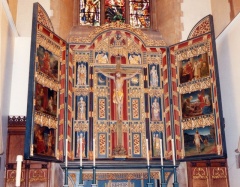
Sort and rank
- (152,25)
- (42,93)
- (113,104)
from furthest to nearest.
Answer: (152,25)
(113,104)
(42,93)

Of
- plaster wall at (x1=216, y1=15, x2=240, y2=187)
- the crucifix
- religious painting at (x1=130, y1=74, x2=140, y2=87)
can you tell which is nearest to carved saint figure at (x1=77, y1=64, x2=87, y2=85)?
the crucifix

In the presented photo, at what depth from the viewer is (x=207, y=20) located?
8.96 m

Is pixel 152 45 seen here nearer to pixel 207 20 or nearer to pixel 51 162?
pixel 207 20

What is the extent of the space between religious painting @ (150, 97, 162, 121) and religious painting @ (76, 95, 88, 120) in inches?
66.4

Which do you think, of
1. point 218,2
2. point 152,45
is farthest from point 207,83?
point 218,2

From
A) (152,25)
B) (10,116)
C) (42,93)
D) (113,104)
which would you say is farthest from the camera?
(152,25)

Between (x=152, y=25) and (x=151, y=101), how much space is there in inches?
121

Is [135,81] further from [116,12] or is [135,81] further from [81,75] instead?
[116,12]

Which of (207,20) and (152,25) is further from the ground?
(152,25)

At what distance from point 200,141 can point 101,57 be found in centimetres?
338

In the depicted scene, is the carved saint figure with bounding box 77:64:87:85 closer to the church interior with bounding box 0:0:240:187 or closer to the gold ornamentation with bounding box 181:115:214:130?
the church interior with bounding box 0:0:240:187

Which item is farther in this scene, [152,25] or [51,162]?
[152,25]

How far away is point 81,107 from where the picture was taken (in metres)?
A: 9.29

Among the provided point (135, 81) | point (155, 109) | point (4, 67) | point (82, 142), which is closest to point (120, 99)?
point (135, 81)
